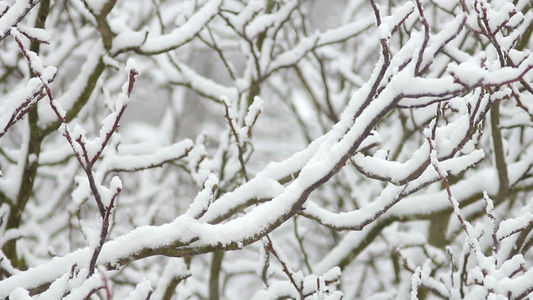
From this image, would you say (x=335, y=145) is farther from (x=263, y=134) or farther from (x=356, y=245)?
(x=263, y=134)

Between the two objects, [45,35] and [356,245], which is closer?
[45,35]

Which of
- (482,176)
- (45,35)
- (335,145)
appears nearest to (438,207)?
(482,176)

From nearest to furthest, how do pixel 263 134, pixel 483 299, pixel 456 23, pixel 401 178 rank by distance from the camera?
pixel 456 23, pixel 401 178, pixel 483 299, pixel 263 134

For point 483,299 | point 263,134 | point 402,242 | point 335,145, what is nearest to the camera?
point 335,145

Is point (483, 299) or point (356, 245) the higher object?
point (356, 245)

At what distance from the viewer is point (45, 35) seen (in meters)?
2.15

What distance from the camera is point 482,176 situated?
3252mm

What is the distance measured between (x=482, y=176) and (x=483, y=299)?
1.32m

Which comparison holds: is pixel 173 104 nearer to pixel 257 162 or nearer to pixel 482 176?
pixel 257 162

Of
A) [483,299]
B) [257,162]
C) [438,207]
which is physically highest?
[257,162]

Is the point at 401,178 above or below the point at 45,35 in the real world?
below

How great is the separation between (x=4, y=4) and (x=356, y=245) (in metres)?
2.33

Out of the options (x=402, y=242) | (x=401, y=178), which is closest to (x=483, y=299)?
(x=401, y=178)

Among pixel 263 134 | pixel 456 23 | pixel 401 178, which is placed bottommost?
pixel 401 178
